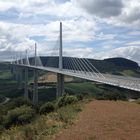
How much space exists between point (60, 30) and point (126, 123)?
65683 millimetres

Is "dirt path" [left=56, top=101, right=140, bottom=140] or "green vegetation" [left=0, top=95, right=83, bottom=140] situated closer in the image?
"dirt path" [left=56, top=101, right=140, bottom=140]

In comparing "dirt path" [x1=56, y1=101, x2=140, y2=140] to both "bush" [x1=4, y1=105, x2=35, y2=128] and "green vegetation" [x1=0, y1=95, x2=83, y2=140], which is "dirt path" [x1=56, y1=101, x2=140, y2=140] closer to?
"green vegetation" [x1=0, y1=95, x2=83, y2=140]

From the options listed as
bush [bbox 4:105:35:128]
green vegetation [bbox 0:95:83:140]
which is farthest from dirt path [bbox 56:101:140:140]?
bush [bbox 4:105:35:128]

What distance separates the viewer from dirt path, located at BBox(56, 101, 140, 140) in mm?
17656

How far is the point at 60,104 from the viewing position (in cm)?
3800

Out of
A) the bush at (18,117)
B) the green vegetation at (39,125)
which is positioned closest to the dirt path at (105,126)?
the green vegetation at (39,125)

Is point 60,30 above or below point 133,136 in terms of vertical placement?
above

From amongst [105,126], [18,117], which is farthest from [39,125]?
[18,117]

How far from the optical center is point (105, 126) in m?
20.3

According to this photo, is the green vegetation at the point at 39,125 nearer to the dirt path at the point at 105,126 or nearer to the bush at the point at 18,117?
the bush at the point at 18,117

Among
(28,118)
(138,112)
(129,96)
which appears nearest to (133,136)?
(138,112)

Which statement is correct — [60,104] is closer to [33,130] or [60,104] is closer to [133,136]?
[33,130]

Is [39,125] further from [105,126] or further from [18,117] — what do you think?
[18,117]

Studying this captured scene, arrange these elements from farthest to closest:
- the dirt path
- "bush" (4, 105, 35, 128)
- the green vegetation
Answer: "bush" (4, 105, 35, 128), the green vegetation, the dirt path
